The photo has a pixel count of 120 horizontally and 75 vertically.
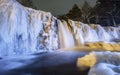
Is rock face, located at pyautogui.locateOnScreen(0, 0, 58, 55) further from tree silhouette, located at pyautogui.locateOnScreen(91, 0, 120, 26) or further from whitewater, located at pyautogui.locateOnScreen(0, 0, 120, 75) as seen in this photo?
tree silhouette, located at pyautogui.locateOnScreen(91, 0, 120, 26)

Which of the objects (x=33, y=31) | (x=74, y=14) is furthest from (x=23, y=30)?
(x=74, y=14)

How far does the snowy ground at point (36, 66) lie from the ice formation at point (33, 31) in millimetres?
639

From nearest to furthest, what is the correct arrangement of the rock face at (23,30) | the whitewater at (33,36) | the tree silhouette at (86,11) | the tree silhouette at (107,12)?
1. the whitewater at (33,36)
2. the rock face at (23,30)
3. the tree silhouette at (107,12)
4. the tree silhouette at (86,11)

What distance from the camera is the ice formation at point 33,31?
1057 centimetres

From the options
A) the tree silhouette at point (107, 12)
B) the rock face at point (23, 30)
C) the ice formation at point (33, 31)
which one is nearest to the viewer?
the rock face at point (23, 30)

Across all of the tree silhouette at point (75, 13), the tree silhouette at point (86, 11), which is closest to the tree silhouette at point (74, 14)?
the tree silhouette at point (75, 13)

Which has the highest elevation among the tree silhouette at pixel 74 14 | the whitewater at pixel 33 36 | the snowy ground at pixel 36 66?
the tree silhouette at pixel 74 14

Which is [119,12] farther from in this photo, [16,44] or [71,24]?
[16,44]

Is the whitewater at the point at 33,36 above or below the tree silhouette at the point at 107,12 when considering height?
below

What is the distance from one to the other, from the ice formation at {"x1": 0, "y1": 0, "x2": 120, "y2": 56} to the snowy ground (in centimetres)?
64

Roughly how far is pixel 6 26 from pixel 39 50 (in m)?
2.97

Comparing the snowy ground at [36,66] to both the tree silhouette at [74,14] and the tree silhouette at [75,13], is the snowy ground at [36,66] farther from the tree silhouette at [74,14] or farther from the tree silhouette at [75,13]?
the tree silhouette at [75,13]

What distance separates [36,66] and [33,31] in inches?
157

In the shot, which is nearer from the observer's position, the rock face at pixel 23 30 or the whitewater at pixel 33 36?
the whitewater at pixel 33 36
